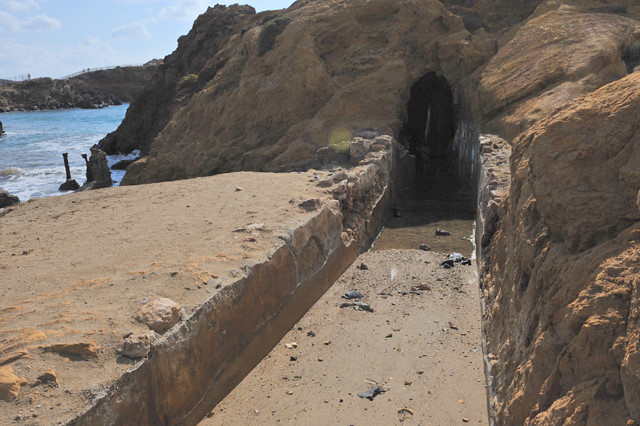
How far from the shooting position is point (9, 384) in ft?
10.6

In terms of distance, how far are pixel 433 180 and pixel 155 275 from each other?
430 inches

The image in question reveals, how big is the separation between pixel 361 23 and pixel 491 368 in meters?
14.1

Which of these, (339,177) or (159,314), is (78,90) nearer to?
(339,177)

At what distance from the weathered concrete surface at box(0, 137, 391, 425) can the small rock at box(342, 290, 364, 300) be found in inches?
14.1

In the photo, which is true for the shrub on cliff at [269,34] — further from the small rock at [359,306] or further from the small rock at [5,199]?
the small rock at [359,306]

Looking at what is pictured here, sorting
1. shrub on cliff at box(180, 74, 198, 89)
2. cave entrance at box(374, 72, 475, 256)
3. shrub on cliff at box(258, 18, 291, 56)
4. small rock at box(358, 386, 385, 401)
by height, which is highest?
shrub on cliff at box(258, 18, 291, 56)

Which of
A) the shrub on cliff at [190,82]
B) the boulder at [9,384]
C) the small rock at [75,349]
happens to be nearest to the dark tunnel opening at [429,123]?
the shrub on cliff at [190,82]

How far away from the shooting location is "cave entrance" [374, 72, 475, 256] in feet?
33.2

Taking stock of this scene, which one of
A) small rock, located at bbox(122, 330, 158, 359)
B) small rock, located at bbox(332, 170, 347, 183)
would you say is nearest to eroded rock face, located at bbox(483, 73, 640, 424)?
small rock, located at bbox(122, 330, 158, 359)

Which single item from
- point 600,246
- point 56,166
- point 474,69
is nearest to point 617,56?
point 474,69

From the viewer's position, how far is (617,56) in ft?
Result: 36.6

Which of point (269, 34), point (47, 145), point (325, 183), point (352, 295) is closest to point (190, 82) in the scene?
point (269, 34)

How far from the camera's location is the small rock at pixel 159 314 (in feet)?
13.5

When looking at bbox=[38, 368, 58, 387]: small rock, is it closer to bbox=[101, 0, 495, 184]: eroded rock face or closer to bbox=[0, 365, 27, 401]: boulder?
bbox=[0, 365, 27, 401]: boulder
